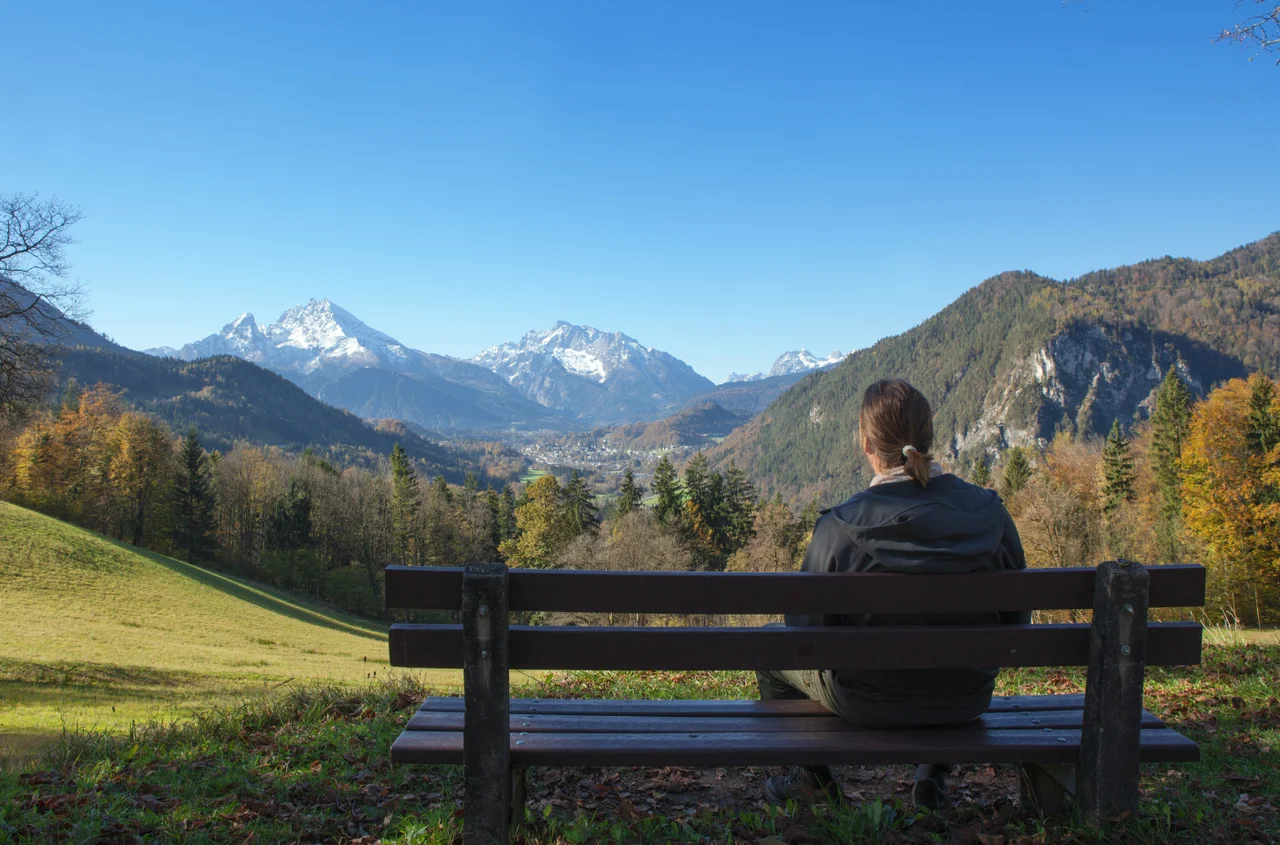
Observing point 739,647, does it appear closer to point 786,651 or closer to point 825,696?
point 786,651

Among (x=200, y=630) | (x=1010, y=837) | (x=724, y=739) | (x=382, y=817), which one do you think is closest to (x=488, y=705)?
(x=724, y=739)

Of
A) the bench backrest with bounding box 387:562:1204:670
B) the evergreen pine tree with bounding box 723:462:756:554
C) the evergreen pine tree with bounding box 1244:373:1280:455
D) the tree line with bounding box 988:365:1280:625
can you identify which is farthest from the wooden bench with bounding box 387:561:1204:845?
the evergreen pine tree with bounding box 723:462:756:554

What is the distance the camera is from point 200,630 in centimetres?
3191

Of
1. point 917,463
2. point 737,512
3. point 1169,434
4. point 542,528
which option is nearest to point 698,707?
point 917,463

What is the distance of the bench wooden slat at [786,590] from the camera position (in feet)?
10.1

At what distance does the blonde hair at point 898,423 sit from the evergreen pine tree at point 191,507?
69025 millimetres

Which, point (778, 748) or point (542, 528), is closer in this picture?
point (778, 748)

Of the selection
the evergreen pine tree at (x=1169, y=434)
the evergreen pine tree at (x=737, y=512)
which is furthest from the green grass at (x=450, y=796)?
the evergreen pine tree at (x=737, y=512)

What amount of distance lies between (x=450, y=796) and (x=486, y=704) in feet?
5.01

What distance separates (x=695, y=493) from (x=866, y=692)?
62754 millimetres

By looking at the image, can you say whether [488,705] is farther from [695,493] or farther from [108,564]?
[695,493]

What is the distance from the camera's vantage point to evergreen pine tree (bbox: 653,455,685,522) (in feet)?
208

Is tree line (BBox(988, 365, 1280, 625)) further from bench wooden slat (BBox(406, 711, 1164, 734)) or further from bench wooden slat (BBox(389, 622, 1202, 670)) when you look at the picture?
bench wooden slat (BBox(389, 622, 1202, 670))

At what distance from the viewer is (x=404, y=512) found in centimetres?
6556
